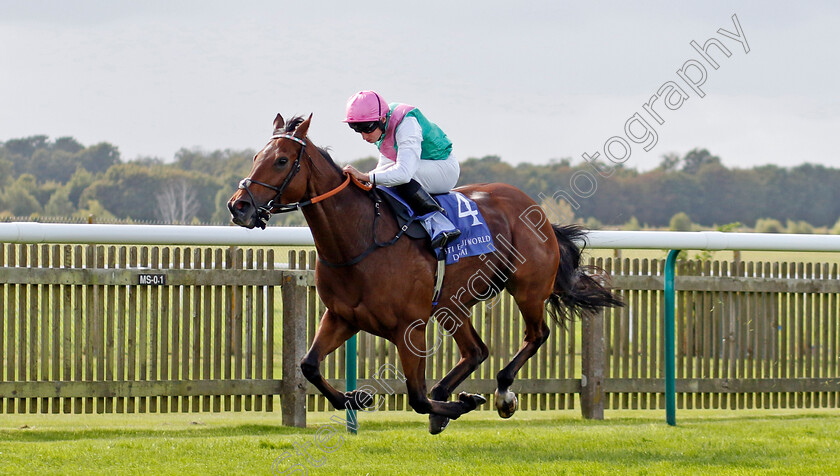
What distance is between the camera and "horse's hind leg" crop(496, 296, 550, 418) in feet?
19.9

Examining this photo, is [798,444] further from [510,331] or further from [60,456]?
[60,456]

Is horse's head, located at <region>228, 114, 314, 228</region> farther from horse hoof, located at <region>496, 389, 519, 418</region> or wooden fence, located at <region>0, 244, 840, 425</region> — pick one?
wooden fence, located at <region>0, 244, 840, 425</region>

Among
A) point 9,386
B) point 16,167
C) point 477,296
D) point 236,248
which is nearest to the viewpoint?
point 477,296

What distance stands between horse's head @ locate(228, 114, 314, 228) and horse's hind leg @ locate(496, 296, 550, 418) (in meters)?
1.98

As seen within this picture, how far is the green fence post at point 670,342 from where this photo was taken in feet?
26.2

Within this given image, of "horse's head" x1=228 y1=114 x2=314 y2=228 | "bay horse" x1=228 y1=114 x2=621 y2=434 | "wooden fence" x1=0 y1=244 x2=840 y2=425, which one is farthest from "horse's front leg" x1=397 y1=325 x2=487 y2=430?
"wooden fence" x1=0 y1=244 x2=840 y2=425

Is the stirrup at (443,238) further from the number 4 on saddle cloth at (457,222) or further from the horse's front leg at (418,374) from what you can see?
the horse's front leg at (418,374)

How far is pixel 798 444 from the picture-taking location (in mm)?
6727

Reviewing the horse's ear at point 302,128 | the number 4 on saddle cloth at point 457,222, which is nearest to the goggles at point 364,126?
the number 4 on saddle cloth at point 457,222

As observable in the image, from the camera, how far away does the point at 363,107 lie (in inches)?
210

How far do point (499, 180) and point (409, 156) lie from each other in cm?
4236

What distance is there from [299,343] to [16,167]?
160 feet

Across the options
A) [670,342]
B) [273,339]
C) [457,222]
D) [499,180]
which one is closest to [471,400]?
[457,222]

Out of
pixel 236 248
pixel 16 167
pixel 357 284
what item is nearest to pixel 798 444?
pixel 357 284
